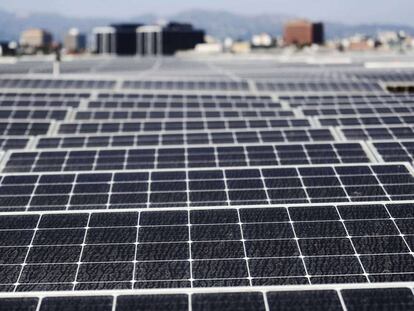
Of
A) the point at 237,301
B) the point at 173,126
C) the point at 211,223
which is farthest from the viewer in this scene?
the point at 173,126

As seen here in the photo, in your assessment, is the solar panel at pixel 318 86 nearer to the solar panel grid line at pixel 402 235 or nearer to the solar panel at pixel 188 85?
the solar panel at pixel 188 85

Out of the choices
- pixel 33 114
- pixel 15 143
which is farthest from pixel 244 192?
pixel 33 114

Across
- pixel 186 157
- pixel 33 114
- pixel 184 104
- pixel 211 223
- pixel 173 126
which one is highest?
pixel 211 223

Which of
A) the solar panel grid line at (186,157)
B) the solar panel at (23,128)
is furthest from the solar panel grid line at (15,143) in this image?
the solar panel grid line at (186,157)

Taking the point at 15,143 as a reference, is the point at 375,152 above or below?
above

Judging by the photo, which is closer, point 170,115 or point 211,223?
point 211,223

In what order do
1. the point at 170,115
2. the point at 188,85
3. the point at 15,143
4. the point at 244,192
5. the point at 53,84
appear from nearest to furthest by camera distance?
the point at 244,192 < the point at 15,143 < the point at 170,115 < the point at 53,84 < the point at 188,85

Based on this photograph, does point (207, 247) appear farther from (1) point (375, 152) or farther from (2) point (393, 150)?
(2) point (393, 150)

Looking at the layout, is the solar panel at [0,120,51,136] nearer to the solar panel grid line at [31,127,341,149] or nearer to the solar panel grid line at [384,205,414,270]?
the solar panel grid line at [31,127,341,149]

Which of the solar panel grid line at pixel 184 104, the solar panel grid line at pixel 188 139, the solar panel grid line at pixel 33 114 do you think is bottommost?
the solar panel grid line at pixel 184 104

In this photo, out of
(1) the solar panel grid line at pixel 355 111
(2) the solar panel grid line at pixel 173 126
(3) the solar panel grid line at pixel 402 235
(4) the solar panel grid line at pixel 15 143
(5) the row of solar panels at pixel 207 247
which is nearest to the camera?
(5) the row of solar panels at pixel 207 247

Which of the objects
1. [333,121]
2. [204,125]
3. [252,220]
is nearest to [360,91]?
[333,121]

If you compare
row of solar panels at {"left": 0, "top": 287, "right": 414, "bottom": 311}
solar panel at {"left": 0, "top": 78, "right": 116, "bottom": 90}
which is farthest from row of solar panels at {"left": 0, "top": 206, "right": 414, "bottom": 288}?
solar panel at {"left": 0, "top": 78, "right": 116, "bottom": 90}

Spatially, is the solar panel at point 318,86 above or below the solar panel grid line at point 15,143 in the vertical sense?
below
